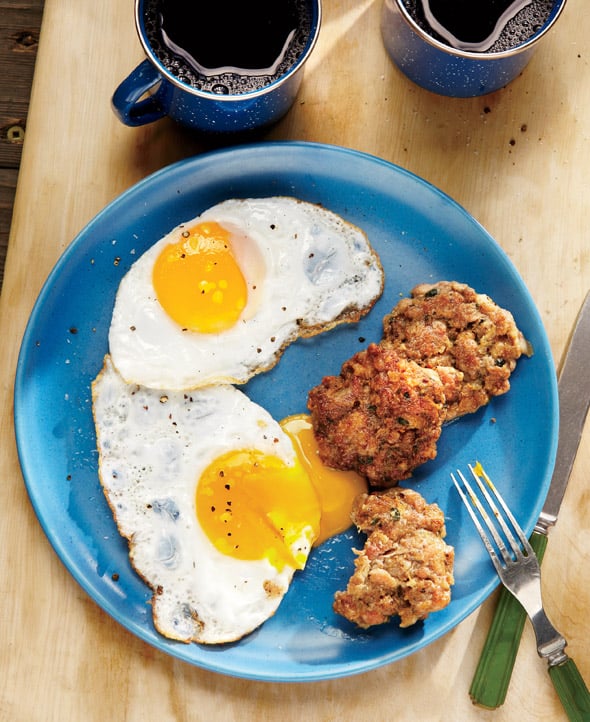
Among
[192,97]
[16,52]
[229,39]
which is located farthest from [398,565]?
[16,52]

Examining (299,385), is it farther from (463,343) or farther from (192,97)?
(192,97)

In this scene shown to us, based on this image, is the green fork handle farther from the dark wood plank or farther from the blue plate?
the dark wood plank

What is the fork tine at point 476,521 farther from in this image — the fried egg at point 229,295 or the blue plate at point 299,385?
the fried egg at point 229,295

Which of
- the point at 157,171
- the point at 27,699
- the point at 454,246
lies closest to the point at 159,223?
the point at 157,171

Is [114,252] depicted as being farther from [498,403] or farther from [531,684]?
[531,684]

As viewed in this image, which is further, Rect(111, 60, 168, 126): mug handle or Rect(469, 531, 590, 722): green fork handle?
Rect(469, 531, 590, 722): green fork handle

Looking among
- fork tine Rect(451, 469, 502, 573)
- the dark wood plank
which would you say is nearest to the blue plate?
fork tine Rect(451, 469, 502, 573)

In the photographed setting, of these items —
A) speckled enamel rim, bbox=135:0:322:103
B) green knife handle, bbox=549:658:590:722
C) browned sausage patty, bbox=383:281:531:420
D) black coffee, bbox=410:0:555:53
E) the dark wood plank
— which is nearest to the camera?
speckled enamel rim, bbox=135:0:322:103
